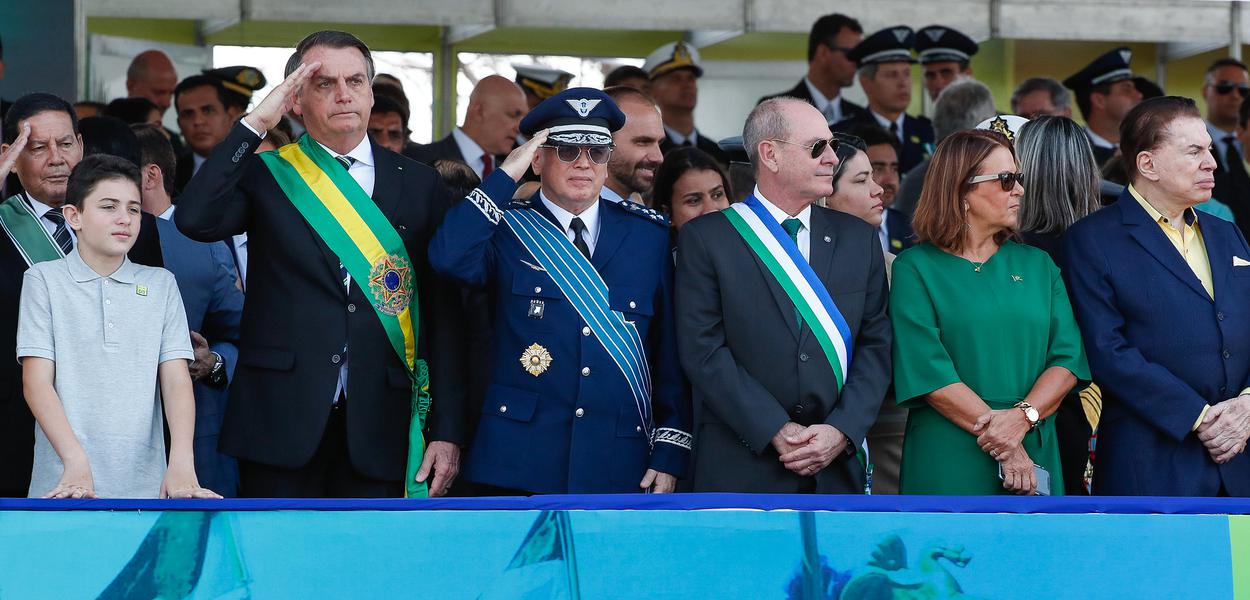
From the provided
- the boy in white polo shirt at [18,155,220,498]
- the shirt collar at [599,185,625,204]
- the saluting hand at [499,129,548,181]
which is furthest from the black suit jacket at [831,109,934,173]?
the boy in white polo shirt at [18,155,220,498]

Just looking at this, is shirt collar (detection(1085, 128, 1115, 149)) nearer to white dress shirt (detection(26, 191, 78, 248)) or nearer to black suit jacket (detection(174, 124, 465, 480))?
black suit jacket (detection(174, 124, 465, 480))

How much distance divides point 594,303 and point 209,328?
1.22 metres

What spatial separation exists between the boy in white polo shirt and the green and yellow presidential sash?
37cm

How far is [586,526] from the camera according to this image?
2885 millimetres

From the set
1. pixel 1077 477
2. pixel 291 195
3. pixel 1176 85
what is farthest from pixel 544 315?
pixel 1176 85

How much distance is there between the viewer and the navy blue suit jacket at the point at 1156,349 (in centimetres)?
396

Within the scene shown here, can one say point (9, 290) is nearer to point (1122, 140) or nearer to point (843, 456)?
point (843, 456)

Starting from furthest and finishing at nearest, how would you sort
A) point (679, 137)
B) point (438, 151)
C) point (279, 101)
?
point (679, 137), point (438, 151), point (279, 101)

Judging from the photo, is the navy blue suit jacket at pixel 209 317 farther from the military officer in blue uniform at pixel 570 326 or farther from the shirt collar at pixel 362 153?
the military officer in blue uniform at pixel 570 326

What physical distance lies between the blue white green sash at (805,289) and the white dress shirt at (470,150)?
2798 mm

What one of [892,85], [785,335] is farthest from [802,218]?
[892,85]

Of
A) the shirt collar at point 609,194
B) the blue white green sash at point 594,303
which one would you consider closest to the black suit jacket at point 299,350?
the blue white green sash at point 594,303

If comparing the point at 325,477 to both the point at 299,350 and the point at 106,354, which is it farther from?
the point at 106,354

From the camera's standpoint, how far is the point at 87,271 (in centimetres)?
374
